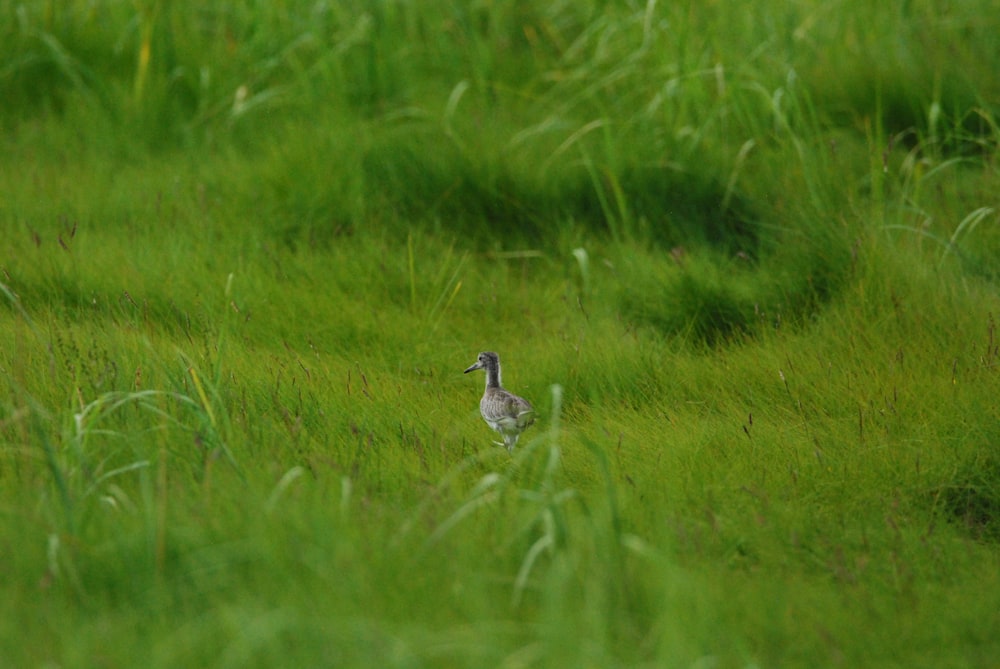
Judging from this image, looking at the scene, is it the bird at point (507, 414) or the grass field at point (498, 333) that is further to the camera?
the bird at point (507, 414)

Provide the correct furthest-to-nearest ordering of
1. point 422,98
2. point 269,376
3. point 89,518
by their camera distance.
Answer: point 422,98, point 269,376, point 89,518

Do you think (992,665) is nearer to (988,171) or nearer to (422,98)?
Answer: (988,171)

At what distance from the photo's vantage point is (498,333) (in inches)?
187

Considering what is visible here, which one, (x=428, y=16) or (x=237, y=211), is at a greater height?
(x=428, y=16)

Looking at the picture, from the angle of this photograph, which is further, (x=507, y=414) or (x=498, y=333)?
(x=498, y=333)

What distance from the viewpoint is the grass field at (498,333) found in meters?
2.60

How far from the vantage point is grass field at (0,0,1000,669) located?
260 centimetres

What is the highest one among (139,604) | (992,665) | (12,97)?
(12,97)

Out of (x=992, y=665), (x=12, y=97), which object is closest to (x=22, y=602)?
(x=992, y=665)

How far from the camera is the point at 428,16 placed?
22.0 ft

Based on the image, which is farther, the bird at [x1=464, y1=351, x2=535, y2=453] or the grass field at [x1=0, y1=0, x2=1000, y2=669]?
the bird at [x1=464, y1=351, x2=535, y2=453]

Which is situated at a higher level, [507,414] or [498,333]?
[507,414]

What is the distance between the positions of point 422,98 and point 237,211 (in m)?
1.23

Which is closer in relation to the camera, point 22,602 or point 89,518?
point 22,602
